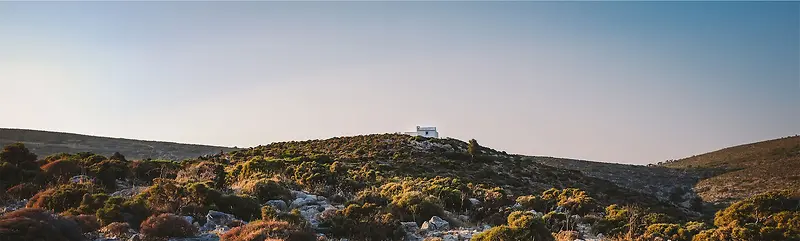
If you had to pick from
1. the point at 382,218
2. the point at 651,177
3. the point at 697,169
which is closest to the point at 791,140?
the point at 697,169

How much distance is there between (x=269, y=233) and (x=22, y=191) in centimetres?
958

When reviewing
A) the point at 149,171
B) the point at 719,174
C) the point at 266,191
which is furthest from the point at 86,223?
the point at 719,174

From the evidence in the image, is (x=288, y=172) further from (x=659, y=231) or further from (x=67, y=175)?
(x=659, y=231)

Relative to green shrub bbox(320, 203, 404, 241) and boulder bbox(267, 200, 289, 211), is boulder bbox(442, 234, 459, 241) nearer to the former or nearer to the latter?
green shrub bbox(320, 203, 404, 241)

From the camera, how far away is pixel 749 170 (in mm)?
47156

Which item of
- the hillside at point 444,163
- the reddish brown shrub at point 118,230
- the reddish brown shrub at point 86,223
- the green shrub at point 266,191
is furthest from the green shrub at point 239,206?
the hillside at point 444,163

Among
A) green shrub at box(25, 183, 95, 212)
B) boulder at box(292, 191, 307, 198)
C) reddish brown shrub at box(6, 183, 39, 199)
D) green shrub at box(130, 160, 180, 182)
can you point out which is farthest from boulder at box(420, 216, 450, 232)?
green shrub at box(130, 160, 180, 182)

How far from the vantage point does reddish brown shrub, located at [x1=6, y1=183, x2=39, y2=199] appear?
14.1 meters

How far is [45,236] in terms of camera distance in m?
8.15

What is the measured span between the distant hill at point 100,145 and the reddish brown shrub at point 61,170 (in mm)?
40304

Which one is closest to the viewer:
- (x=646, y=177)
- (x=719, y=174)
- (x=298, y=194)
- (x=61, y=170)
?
(x=298, y=194)

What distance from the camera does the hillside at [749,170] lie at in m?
38.1

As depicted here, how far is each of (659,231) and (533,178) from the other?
22.5 metres

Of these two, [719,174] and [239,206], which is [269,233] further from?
[719,174]
